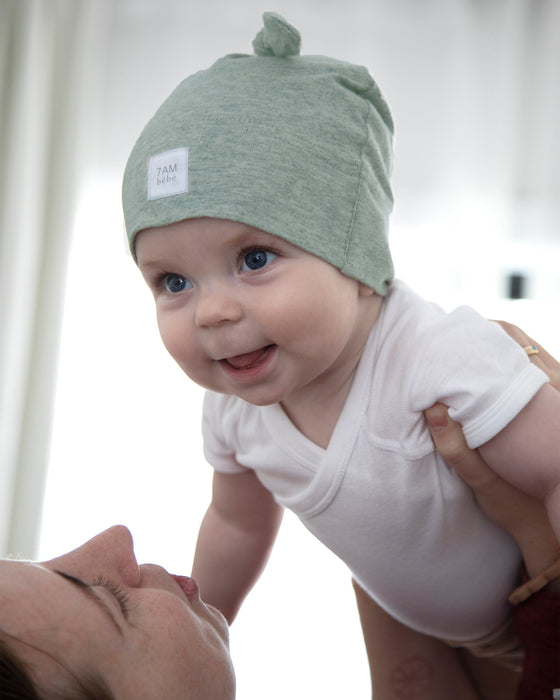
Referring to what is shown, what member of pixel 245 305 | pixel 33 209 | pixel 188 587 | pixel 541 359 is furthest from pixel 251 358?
pixel 33 209

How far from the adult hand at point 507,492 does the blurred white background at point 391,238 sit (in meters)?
1.29

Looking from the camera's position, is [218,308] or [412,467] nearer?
[218,308]

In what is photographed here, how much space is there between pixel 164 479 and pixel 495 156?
4.69 ft

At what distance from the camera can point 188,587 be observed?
84 cm

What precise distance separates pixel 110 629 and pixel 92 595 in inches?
1.6

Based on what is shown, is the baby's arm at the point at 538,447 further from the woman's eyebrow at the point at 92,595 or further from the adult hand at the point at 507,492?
the woman's eyebrow at the point at 92,595

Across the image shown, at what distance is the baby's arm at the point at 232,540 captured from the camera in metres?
1.11

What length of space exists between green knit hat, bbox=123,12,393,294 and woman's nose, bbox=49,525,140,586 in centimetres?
36

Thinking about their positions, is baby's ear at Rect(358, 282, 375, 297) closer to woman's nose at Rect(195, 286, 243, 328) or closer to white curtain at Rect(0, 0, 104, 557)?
woman's nose at Rect(195, 286, 243, 328)

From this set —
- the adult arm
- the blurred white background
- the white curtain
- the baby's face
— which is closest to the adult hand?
the adult arm

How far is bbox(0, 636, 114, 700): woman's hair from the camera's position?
1.90 feet

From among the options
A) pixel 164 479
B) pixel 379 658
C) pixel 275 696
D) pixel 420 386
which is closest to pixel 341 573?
pixel 275 696

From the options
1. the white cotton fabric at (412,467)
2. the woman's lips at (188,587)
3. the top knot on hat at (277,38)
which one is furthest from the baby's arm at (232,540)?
the top knot on hat at (277,38)

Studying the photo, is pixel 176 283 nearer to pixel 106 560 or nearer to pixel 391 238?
pixel 106 560
